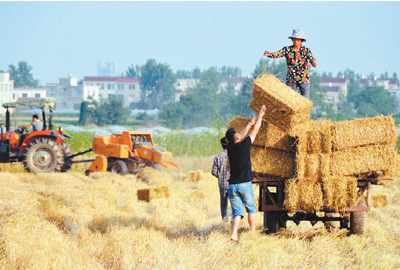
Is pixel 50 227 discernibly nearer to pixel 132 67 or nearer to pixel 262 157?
pixel 262 157

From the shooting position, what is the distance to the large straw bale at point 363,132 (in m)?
8.30

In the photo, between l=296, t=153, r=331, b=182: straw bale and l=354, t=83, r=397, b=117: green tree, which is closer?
l=296, t=153, r=331, b=182: straw bale

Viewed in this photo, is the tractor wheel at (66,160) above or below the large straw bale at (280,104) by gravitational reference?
below

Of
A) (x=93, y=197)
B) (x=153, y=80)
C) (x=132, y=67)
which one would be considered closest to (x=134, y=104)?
(x=153, y=80)

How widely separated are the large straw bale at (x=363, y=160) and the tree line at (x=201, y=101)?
4499 centimetres

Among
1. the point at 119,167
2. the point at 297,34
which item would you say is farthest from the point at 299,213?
the point at 119,167

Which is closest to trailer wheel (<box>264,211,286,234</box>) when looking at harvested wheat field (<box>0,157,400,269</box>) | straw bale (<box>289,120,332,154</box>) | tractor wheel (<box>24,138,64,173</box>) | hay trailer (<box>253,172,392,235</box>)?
hay trailer (<box>253,172,392,235</box>)

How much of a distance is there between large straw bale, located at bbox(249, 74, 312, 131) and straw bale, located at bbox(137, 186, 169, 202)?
4997 millimetres

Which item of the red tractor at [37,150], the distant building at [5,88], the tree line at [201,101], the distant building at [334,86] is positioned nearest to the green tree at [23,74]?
the tree line at [201,101]

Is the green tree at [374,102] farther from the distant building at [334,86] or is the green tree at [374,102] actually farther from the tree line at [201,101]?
the distant building at [334,86]

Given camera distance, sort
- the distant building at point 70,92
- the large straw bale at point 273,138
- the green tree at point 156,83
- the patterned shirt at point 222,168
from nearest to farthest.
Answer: the large straw bale at point 273,138
the patterned shirt at point 222,168
the green tree at point 156,83
the distant building at point 70,92

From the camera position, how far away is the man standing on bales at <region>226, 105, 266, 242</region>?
816 cm

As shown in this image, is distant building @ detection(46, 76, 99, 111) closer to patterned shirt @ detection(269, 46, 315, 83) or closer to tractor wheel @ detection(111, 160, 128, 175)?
tractor wheel @ detection(111, 160, 128, 175)

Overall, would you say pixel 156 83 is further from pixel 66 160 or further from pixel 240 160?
pixel 240 160
